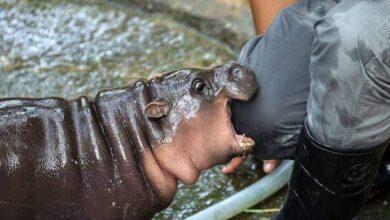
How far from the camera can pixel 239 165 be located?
3160mm

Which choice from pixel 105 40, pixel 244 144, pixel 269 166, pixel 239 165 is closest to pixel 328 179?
pixel 244 144

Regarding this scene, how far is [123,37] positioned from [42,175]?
2095 mm

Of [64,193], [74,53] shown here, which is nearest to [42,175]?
[64,193]

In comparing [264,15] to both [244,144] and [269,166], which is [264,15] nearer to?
[269,166]

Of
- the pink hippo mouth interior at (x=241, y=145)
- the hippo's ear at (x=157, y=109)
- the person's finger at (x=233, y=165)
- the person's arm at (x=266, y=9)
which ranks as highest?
the person's arm at (x=266, y=9)

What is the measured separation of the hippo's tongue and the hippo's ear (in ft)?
0.97

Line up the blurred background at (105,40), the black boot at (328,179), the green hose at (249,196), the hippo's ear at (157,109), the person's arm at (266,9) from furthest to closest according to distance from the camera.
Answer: the blurred background at (105,40)
the person's arm at (266,9)
the green hose at (249,196)
the hippo's ear at (157,109)
the black boot at (328,179)

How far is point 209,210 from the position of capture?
2807 mm

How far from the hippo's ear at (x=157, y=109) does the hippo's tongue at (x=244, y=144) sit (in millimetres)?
295

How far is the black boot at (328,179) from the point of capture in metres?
2.22

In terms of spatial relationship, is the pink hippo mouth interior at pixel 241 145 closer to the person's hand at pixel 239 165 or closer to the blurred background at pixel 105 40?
the person's hand at pixel 239 165

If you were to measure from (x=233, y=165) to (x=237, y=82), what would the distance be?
0.69m

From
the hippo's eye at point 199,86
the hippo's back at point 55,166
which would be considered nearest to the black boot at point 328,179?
the hippo's eye at point 199,86

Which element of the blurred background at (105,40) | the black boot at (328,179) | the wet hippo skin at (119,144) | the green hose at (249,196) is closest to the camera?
the black boot at (328,179)
